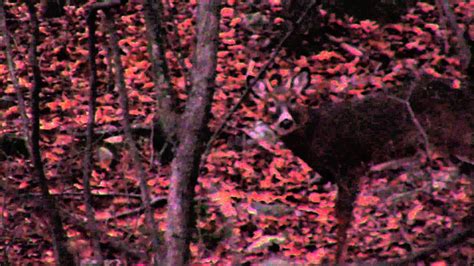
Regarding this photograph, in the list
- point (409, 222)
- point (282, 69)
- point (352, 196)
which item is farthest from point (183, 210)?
point (282, 69)

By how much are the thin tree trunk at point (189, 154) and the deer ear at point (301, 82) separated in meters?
4.84

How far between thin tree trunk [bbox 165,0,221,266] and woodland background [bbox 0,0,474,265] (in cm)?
217

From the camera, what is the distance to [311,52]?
730 centimetres

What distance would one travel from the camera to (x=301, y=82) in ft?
21.3

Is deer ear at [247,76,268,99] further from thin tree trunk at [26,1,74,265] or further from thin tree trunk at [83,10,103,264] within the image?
thin tree trunk at [26,1,74,265]

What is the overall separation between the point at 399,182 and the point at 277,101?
4.24ft

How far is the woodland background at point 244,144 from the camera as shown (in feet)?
16.5

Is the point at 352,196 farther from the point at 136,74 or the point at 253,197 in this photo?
the point at 136,74

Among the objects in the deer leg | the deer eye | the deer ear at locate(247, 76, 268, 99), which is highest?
the deer ear at locate(247, 76, 268, 99)

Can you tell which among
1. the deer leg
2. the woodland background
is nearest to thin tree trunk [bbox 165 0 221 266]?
the woodland background

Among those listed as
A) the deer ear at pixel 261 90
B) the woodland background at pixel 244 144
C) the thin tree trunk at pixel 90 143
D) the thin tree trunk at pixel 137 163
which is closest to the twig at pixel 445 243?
the thin tree trunk at pixel 137 163

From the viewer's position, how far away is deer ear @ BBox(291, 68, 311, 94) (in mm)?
6371

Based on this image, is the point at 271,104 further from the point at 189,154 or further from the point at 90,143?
the point at 189,154

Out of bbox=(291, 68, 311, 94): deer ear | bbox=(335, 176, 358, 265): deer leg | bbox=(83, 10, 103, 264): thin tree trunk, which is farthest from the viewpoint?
bbox=(291, 68, 311, 94): deer ear
